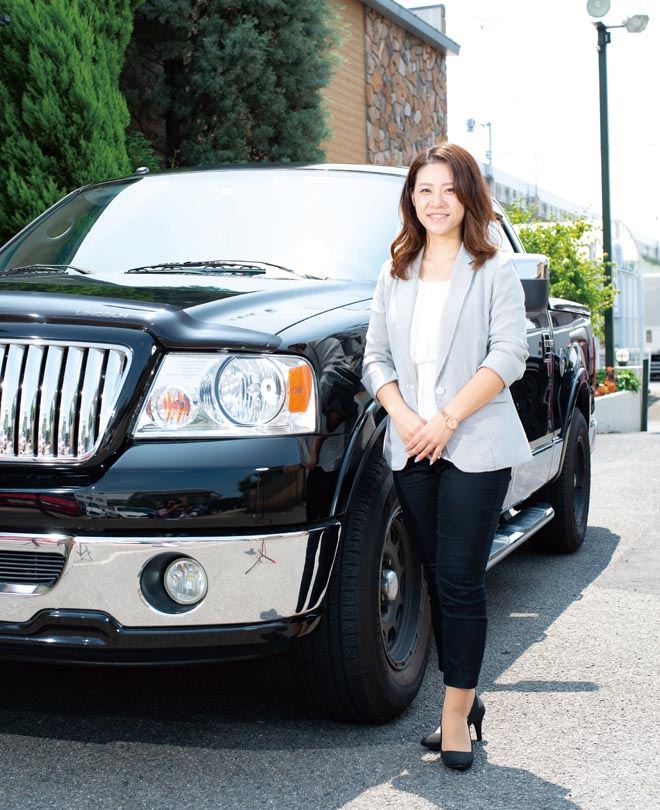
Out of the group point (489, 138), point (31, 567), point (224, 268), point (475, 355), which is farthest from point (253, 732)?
point (489, 138)

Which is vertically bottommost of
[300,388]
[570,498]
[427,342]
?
[570,498]

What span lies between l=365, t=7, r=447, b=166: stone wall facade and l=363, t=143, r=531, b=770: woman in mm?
15380

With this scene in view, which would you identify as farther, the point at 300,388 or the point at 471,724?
the point at 471,724

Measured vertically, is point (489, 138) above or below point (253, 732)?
above

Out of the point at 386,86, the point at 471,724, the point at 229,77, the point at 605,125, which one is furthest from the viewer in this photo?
the point at 386,86

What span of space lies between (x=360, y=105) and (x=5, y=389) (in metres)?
15.8

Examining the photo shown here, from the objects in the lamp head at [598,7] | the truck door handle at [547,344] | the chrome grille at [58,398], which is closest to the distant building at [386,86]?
the lamp head at [598,7]

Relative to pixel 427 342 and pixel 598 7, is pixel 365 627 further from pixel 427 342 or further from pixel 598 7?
pixel 598 7

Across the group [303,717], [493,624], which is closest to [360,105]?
[493,624]

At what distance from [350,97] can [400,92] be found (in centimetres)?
214

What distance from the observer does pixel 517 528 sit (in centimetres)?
498

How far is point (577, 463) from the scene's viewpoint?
6.53 m

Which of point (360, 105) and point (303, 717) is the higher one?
point (360, 105)

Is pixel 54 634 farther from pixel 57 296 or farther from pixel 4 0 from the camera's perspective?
pixel 4 0
